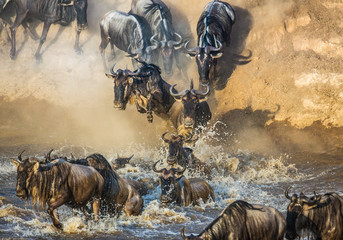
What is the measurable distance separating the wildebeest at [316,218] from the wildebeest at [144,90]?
24.6 feet

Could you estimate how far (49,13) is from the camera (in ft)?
63.5

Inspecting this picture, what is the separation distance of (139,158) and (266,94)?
164 inches

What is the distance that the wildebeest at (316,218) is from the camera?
658 cm

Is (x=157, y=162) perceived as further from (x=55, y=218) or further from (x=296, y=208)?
(x=296, y=208)

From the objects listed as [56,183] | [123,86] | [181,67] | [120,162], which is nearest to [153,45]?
[181,67]

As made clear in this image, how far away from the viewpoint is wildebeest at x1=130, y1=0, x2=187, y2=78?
16922 millimetres

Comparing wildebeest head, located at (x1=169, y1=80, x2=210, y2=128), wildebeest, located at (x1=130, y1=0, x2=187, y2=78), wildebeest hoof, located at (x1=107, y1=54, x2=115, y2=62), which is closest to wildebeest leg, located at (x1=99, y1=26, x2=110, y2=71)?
wildebeest hoof, located at (x1=107, y1=54, x2=115, y2=62)

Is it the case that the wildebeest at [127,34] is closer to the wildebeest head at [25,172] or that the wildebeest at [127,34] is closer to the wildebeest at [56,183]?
the wildebeest at [56,183]

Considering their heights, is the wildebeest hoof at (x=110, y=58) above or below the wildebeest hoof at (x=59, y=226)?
above

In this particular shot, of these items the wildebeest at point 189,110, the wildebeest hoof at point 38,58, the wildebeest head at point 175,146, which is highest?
the wildebeest hoof at point 38,58

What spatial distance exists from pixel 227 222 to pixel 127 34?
476 inches

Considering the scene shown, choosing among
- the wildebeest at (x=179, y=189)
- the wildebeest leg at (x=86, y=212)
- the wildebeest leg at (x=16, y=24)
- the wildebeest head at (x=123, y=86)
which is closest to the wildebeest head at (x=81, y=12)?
the wildebeest leg at (x=16, y=24)

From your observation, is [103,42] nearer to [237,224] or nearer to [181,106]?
[181,106]

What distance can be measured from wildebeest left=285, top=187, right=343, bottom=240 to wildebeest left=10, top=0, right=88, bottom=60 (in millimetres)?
13607
